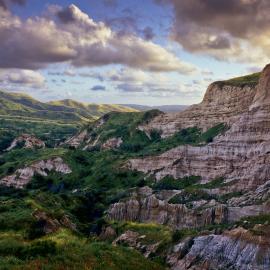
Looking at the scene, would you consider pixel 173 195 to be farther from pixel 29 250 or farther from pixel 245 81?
pixel 245 81

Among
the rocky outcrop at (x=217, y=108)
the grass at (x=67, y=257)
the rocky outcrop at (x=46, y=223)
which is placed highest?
the rocky outcrop at (x=217, y=108)

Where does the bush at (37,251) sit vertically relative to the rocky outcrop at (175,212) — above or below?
above

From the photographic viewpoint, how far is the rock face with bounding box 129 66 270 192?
368ft

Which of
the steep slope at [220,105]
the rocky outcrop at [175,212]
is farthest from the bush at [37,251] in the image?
the steep slope at [220,105]

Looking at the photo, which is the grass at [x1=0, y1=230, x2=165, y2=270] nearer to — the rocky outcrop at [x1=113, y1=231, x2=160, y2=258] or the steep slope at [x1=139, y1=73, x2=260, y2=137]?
the rocky outcrop at [x1=113, y1=231, x2=160, y2=258]

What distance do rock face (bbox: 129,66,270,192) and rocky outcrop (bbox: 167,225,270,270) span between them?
4122 centimetres

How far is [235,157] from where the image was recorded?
418 feet

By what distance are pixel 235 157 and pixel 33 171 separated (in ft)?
238

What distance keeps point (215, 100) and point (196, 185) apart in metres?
61.1

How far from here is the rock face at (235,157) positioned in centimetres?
11225

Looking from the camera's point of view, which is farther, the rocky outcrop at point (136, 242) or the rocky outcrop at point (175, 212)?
the rocky outcrop at point (175, 212)

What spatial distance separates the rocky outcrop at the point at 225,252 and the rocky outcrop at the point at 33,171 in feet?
330

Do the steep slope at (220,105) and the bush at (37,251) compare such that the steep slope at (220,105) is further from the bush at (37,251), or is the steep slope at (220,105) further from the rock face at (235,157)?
the bush at (37,251)

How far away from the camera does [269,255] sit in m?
62.7
